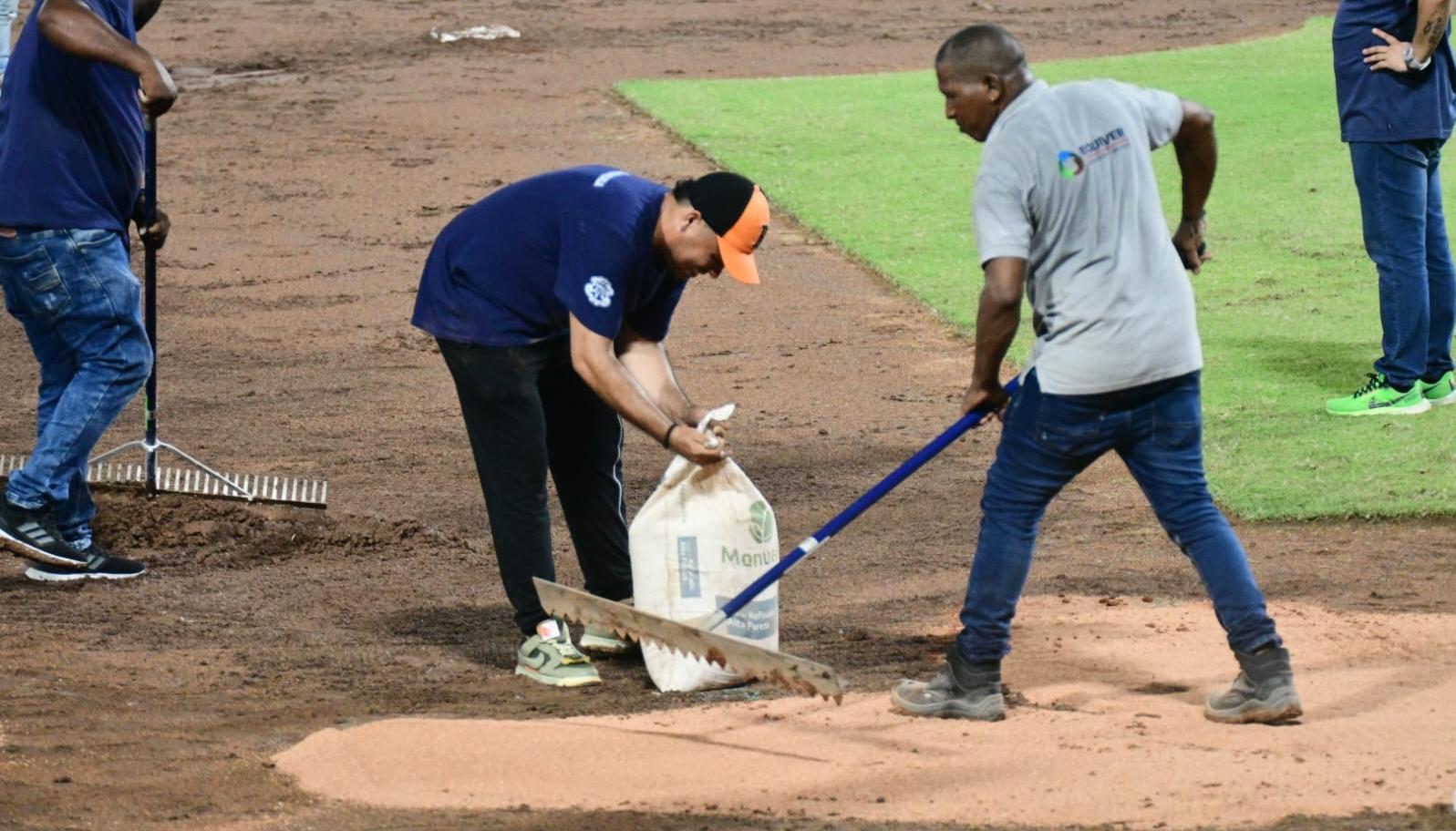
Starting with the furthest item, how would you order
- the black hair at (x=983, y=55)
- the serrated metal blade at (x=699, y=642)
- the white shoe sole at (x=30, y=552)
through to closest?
the white shoe sole at (x=30, y=552), the serrated metal blade at (x=699, y=642), the black hair at (x=983, y=55)

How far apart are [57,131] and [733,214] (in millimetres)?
2666

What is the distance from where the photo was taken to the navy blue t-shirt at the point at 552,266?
529 cm

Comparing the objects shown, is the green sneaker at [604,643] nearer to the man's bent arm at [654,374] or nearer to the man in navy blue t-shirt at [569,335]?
the man in navy blue t-shirt at [569,335]

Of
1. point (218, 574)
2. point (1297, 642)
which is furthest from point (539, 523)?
point (1297, 642)

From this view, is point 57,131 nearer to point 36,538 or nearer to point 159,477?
point 36,538

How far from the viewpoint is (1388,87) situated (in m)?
8.09

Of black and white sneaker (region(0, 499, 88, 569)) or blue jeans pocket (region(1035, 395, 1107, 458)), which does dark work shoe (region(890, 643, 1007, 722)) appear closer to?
blue jeans pocket (region(1035, 395, 1107, 458))

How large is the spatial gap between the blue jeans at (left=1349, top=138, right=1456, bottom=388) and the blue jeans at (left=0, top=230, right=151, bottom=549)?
5199 millimetres

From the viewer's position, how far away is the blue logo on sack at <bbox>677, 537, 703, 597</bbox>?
566 centimetres

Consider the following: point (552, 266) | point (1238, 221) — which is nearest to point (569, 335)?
point (552, 266)

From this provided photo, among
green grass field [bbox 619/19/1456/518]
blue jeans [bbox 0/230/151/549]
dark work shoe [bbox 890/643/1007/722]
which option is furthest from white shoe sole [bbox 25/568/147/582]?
green grass field [bbox 619/19/1456/518]

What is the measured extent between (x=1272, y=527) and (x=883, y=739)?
283cm

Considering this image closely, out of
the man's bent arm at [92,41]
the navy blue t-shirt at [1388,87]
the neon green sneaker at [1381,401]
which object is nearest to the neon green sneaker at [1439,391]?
the neon green sneaker at [1381,401]

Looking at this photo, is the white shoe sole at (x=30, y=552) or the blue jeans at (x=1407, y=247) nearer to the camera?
the white shoe sole at (x=30, y=552)
